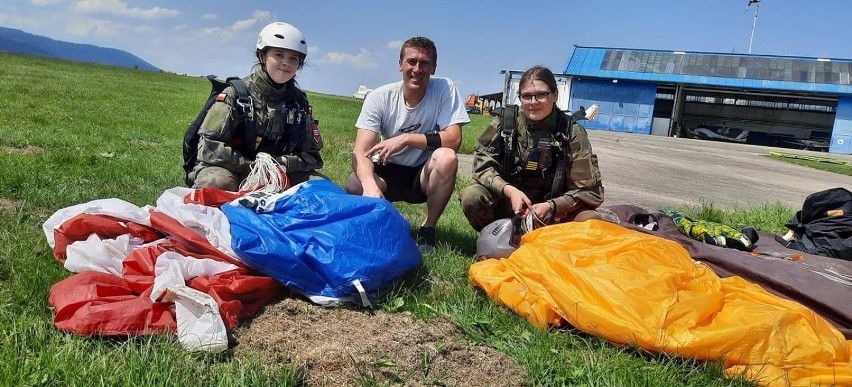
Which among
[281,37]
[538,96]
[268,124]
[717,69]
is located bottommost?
[268,124]

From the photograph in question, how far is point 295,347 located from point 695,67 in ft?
140

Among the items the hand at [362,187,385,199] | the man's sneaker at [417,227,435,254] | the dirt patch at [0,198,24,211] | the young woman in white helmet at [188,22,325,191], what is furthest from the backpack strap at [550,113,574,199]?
the dirt patch at [0,198,24,211]

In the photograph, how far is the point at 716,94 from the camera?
138ft

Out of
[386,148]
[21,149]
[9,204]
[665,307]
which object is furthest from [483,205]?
[21,149]

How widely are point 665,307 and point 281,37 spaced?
283cm

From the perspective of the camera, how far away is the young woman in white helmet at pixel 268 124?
3.48 m

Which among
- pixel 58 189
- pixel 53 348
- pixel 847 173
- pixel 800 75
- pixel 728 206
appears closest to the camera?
pixel 53 348

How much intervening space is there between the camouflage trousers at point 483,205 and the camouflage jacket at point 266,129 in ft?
3.79

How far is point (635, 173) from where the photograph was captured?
10.3 metres

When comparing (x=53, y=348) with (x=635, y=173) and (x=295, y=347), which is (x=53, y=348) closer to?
(x=295, y=347)

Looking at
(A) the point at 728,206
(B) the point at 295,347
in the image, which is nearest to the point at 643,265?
(B) the point at 295,347

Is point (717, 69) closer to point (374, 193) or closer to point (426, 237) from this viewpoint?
point (426, 237)

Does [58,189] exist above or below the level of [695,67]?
below

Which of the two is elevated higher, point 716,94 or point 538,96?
point 716,94
